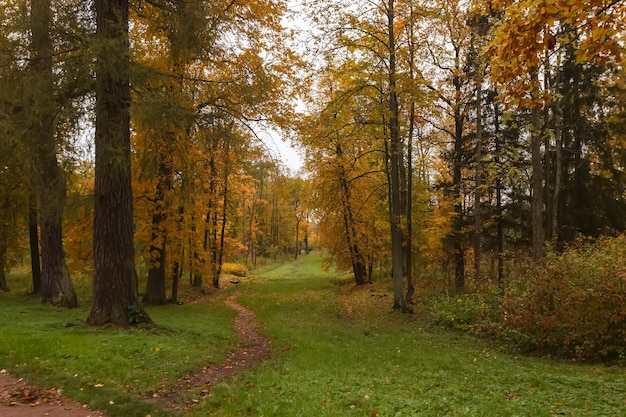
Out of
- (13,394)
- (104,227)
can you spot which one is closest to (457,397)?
Result: (13,394)

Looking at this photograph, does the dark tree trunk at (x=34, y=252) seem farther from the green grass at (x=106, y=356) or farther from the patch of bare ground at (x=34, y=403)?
the patch of bare ground at (x=34, y=403)

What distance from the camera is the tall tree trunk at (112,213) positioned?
887cm

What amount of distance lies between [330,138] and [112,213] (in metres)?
8.97

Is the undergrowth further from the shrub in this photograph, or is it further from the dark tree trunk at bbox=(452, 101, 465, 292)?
the shrub

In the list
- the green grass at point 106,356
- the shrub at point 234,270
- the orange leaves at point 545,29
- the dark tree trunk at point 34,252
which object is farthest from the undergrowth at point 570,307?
the shrub at point 234,270

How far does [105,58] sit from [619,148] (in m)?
20.6

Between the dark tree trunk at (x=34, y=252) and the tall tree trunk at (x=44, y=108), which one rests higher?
the tall tree trunk at (x=44, y=108)

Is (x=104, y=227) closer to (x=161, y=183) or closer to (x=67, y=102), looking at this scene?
(x=67, y=102)

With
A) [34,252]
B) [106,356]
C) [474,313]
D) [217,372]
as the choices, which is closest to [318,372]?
[217,372]

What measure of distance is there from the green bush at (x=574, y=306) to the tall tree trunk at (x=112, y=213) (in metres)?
9.28

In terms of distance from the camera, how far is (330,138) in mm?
15820

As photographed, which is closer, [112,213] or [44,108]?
[44,108]

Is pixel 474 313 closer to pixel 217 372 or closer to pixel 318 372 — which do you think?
pixel 318 372

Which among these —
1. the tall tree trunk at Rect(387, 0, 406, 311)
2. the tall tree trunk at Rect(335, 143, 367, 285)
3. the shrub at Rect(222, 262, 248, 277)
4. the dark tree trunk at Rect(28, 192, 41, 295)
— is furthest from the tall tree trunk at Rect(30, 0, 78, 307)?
the shrub at Rect(222, 262, 248, 277)
